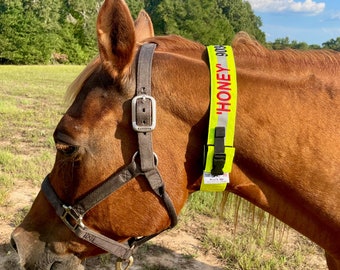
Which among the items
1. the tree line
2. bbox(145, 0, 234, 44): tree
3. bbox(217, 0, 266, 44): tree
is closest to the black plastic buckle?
the tree line

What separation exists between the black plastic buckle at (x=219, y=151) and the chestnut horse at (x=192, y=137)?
8cm

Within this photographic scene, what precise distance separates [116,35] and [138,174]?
0.60 metres

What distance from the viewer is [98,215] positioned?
1.81 metres

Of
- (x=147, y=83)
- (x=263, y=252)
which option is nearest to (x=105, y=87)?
(x=147, y=83)

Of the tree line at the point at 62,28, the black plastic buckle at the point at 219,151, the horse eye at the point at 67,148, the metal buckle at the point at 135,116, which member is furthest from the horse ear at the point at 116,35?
the tree line at the point at 62,28

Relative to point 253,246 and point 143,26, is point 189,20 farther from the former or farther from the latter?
point 143,26

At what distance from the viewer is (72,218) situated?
1841 millimetres

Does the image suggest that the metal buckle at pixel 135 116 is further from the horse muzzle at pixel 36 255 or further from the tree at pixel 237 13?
the tree at pixel 237 13

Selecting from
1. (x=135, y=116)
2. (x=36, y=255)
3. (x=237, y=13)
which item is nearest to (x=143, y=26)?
(x=135, y=116)

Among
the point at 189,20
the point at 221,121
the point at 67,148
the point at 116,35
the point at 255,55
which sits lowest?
the point at 189,20

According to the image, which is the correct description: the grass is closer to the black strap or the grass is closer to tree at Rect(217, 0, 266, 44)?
the black strap

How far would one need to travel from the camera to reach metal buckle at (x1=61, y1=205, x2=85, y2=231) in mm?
1812

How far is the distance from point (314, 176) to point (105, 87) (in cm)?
102

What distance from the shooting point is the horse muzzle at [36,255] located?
6.33 feet
